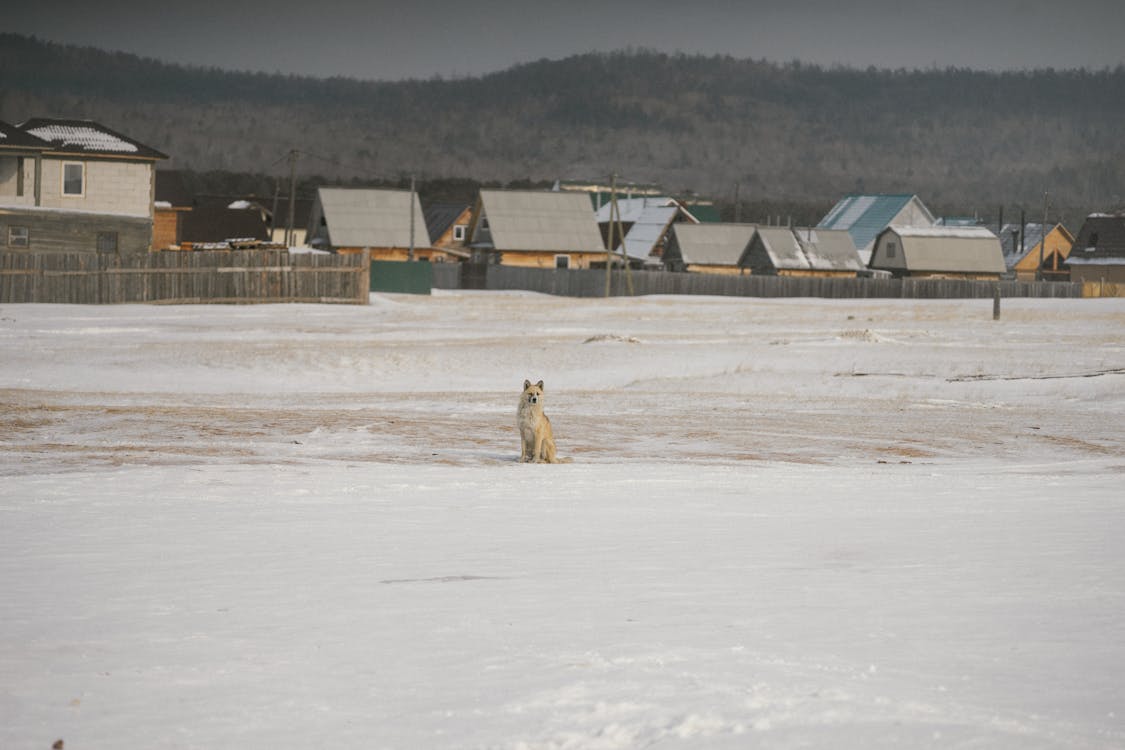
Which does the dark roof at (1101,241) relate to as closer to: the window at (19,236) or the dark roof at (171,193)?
the dark roof at (171,193)

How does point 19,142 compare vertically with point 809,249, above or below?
above

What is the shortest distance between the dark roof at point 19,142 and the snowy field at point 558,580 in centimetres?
3859

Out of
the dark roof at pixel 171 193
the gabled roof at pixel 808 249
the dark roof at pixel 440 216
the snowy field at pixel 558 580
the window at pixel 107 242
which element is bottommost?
the snowy field at pixel 558 580

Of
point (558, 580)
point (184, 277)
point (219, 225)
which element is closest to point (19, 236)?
point (184, 277)

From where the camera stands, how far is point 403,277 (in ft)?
250

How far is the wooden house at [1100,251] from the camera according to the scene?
109438 mm

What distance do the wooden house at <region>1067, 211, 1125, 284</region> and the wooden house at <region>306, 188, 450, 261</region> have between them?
172ft

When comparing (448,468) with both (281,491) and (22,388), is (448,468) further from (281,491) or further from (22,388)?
(22,388)

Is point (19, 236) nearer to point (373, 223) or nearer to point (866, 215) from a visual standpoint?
point (373, 223)

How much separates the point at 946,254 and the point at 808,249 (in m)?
12.7

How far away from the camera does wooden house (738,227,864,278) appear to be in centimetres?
10275

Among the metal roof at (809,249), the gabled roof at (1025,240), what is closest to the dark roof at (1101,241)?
the gabled roof at (1025,240)

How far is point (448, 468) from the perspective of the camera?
13.7 m

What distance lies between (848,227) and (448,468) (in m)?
115
